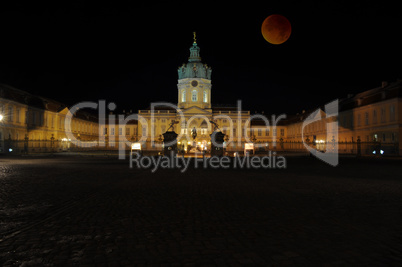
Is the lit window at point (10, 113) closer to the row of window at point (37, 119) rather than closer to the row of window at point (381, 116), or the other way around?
the row of window at point (37, 119)

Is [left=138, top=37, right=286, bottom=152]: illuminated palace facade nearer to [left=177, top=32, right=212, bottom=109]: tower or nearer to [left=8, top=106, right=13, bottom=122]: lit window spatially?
[left=177, top=32, right=212, bottom=109]: tower

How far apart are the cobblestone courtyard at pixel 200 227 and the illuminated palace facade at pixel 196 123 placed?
29.8m

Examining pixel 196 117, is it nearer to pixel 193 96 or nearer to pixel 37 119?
pixel 193 96

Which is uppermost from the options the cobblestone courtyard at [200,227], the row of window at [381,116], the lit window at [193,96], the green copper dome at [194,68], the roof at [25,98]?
the green copper dome at [194,68]

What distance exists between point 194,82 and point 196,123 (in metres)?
10.8

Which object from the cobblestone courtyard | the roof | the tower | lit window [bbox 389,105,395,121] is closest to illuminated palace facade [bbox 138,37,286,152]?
the tower

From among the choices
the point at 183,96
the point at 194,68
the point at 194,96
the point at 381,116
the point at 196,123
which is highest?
the point at 194,68

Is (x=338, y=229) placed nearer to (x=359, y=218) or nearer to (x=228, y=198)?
(x=359, y=218)

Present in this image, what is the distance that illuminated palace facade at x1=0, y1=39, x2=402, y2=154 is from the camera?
48688 mm

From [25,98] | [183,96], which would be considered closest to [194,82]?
[183,96]

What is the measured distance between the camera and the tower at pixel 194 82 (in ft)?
294

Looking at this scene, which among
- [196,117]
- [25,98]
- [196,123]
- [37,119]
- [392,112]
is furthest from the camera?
[196,123]

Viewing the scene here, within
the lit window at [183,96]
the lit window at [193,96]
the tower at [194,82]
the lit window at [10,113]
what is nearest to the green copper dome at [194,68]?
the tower at [194,82]

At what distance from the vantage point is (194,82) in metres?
89.1
